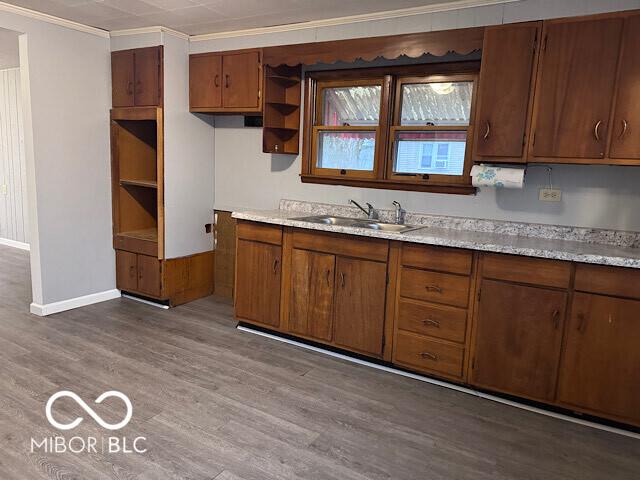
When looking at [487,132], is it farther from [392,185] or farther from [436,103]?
[392,185]

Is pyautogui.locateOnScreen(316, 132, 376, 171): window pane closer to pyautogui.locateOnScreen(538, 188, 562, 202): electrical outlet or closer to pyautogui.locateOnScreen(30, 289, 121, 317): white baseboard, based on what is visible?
pyautogui.locateOnScreen(538, 188, 562, 202): electrical outlet

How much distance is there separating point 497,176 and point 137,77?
300 centimetres

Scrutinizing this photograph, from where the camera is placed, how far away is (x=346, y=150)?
3.75 m

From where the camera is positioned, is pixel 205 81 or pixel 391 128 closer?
pixel 391 128

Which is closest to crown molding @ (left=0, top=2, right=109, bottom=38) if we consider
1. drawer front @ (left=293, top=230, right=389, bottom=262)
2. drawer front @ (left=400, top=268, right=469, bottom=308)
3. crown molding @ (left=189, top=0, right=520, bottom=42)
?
crown molding @ (left=189, top=0, right=520, bottom=42)

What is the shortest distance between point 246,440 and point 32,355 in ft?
5.82

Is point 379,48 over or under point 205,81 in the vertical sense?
over

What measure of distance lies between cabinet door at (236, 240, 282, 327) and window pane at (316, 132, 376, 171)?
0.89 meters

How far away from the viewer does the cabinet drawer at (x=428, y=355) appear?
9.41ft

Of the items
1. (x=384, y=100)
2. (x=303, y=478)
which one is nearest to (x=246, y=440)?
(x=303, y=478)

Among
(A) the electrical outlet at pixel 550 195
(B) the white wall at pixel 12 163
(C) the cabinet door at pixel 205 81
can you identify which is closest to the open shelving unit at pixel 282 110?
(C) the cabinet door at pixel 205 81

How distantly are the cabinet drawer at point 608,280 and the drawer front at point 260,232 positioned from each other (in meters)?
1.93

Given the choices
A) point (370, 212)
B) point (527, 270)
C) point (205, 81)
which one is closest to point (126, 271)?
point (205, 81)

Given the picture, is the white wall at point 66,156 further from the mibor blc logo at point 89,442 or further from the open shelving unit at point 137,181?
the mibor blc logo at point 89,442
